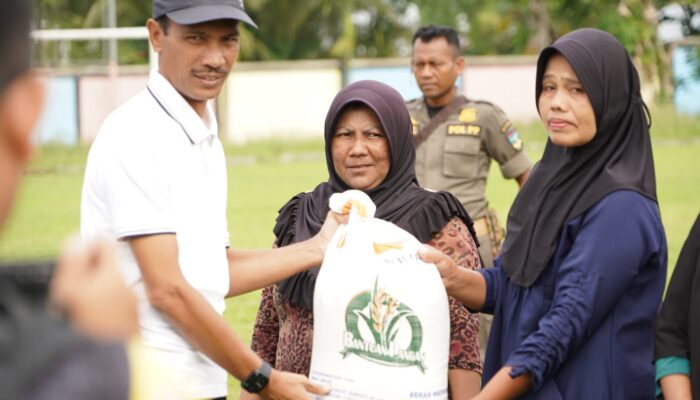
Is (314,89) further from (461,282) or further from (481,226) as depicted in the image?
(461,282)

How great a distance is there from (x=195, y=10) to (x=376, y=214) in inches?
38.0

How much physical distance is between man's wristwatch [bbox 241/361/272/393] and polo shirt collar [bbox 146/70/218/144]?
2.14ft

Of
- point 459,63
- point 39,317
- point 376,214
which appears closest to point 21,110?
point 39,317

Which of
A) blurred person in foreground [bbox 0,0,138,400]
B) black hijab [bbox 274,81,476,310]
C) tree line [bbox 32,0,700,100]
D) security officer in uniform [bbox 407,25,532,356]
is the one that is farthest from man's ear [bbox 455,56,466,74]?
tree line [bbox 32,0,700,100]

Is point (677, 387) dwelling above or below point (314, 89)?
above

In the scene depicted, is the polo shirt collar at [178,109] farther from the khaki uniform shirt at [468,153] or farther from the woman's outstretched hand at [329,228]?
the khaki uniform shirt at [468,153]

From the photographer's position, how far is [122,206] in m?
3.03

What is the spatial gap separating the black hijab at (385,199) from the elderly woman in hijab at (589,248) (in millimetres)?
334

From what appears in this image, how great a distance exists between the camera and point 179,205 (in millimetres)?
3107

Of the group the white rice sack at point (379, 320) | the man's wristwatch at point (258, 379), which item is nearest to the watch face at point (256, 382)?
the man's wristwatch at point (258, 379)

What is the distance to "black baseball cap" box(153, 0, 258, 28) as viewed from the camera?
3.35 m

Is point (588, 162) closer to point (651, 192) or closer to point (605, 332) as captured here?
point (651, 192)

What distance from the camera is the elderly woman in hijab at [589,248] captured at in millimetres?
3266

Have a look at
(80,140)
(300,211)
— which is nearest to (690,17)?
(80,140)
